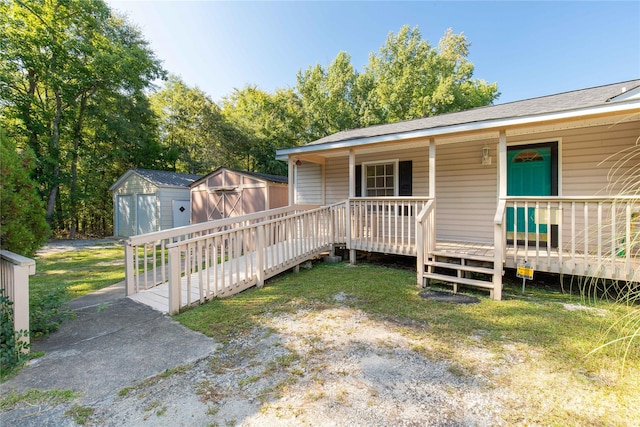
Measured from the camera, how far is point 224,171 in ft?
40.0

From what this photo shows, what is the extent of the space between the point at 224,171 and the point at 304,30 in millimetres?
10514

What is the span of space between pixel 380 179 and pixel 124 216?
1422 centimetres

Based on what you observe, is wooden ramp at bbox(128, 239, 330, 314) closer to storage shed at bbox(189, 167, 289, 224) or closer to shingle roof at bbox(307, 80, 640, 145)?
shingle roof at bbox(307, 80, 640, 145)

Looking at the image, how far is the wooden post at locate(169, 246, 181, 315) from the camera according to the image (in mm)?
3559

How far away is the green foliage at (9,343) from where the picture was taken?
2.34 meters

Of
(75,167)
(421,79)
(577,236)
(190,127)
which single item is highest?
(421,79)

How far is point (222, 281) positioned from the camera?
4.24 meters

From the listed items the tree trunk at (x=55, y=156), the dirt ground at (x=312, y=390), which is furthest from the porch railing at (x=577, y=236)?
the tree trunk at (x=55, y=156)

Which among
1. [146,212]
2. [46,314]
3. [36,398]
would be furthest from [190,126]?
[36,398]

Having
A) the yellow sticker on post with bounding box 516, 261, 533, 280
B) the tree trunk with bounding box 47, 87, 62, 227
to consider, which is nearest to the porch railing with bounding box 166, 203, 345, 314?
the yellow sticker on post with bounding box 516, 261, 533, 280

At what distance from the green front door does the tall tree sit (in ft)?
60.4

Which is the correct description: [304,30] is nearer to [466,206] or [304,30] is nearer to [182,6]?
[182,6]

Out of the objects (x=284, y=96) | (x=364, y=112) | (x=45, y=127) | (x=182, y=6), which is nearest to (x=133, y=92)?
(x=45, y=127)

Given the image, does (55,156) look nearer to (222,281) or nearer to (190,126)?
(190,126)
